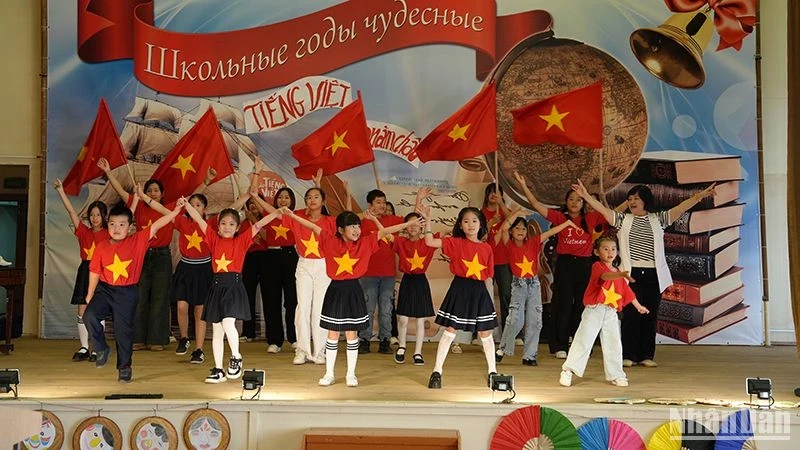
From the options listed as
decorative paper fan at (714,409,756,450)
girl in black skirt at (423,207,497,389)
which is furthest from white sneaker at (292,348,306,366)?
decorative paper fan at (714,409,756,450)

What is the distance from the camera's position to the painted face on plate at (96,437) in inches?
222

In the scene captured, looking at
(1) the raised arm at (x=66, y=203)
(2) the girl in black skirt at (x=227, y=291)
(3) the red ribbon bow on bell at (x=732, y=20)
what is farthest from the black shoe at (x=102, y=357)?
(3) the red ribbon bow on bell at (x=732, y=20)

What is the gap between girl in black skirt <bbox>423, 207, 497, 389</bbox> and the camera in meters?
6.49

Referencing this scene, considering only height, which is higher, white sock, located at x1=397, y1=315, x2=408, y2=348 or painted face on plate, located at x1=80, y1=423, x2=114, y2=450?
white sock, located at x1=397, y1=315, x2=408, y2=348

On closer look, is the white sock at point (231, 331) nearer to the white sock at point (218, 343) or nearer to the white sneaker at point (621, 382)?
the white sock at point (218, 343)

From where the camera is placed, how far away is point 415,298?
762cm

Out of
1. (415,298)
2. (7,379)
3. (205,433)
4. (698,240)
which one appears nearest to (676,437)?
(415,298)

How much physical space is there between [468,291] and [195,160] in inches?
123

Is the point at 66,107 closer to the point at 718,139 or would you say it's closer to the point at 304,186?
the point at 304,186

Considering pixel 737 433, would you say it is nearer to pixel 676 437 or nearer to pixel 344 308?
pixel 676 437

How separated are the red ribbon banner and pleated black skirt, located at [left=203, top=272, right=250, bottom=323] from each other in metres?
3.11

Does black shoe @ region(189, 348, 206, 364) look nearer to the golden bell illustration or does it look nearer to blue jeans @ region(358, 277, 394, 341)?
blue jeans @ region(358, 277, 394, 341)

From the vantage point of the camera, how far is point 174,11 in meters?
9.23

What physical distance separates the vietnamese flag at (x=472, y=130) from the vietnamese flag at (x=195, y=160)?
2.10 m
